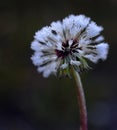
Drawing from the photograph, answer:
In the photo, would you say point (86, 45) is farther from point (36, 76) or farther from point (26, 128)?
point (36, 76)

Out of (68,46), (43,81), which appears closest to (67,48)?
(68,46)

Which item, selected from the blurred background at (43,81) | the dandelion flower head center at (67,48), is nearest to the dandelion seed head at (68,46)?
the dandelion flower head center at (67,48)

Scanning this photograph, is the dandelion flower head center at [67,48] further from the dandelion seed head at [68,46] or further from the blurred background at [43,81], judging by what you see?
the blurred background at [43,81]

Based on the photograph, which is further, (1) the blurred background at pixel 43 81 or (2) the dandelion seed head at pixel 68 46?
(1) the blurred background at pixel 43 81

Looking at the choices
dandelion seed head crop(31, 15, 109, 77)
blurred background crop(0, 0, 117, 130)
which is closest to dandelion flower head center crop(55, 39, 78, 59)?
dandelion seed head crop(31, 15, 109, 77)

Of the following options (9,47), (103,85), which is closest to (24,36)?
(9,47)

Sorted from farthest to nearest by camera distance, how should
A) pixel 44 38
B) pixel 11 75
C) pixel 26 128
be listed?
pixel 11 75 < pixel 26 128 < pixel 44 38
